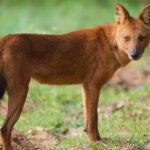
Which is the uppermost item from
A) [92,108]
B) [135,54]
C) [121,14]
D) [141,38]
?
[121,14]

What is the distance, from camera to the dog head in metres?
9.73

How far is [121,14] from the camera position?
998 centimetres

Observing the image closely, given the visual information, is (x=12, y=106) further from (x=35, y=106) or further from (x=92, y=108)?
(x=35, y=106)

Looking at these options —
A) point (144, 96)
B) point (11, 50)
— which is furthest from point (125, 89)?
point (11, 50)

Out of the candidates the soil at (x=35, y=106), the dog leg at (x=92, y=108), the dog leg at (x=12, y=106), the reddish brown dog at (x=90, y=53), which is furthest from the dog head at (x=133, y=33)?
the dog leg at (x=12, y=106)

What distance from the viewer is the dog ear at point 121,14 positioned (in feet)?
32.4

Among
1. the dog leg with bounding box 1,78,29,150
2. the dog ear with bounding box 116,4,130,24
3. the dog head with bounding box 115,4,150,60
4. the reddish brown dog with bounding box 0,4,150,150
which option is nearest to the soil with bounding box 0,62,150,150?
the dog leg with bounding box 1,78,29,150

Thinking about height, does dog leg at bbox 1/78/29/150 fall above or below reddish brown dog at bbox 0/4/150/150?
below

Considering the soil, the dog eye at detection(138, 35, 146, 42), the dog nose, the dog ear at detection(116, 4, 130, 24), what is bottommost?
the soil

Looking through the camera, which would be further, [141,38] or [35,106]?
[35,106]

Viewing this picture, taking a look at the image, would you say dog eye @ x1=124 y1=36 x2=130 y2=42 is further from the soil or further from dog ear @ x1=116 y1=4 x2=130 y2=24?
the soil

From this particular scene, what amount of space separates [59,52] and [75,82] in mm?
576

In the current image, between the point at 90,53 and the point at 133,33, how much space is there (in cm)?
71

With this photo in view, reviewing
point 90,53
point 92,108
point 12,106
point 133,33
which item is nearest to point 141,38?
point 133,33
